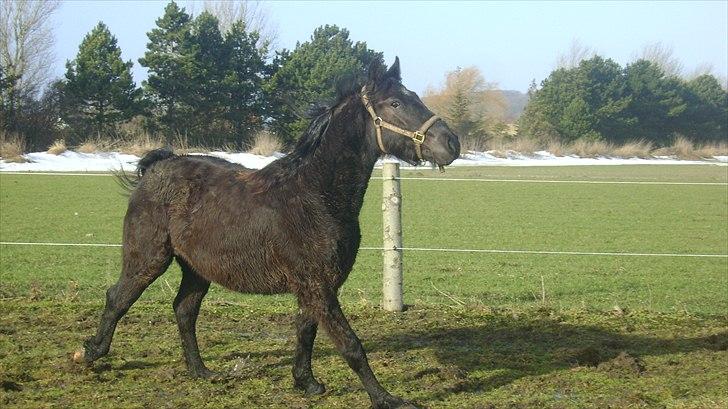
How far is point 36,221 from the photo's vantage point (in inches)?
703

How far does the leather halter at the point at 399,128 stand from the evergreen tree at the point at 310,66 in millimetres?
29765

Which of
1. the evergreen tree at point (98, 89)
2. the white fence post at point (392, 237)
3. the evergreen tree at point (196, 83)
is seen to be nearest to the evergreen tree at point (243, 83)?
the evergreen tree at point (196, 83)

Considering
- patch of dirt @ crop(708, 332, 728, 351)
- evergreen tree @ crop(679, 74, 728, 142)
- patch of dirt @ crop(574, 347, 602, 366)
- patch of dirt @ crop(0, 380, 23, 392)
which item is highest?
evergreen tree @ crop(679, 74, 728, 142)

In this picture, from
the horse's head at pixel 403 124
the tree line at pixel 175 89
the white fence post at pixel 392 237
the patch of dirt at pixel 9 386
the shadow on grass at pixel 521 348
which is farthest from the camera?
the tree line at pixel 175 89

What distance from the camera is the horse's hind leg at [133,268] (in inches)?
232

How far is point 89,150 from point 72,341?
31579 millimetres

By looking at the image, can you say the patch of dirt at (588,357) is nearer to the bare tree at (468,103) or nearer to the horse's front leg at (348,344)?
the horse's front leg at (348,344)

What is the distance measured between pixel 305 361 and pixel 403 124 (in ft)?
5.88

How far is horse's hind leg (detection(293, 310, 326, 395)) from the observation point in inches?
216

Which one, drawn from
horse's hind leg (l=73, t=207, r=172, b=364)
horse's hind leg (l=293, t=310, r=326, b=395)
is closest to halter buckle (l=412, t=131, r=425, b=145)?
horse's hind leg (l=293, t=310, r=326, b=395)

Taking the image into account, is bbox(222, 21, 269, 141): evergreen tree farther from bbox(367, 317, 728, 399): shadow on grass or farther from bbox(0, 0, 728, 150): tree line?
bbox(367, 317, 728, 399): shadow on grass

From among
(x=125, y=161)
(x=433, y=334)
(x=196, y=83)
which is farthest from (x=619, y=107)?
(x=433, y=334)

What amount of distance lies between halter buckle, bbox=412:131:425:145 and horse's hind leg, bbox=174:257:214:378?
2142mm

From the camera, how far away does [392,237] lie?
27.5 ft
